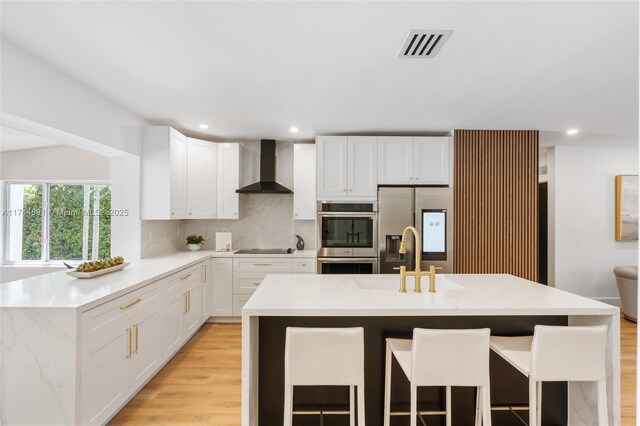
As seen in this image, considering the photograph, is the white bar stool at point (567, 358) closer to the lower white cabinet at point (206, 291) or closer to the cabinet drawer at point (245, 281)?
the cabinet drawer at point (245, 281)

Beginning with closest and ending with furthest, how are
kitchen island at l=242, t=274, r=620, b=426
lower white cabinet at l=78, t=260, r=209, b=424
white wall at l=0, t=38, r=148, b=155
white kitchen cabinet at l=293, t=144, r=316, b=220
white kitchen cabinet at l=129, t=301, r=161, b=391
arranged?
kitchen island at l=242, t=274, r=620, b=426 < lower white cabinet at l=78, t=260, r=209, b=424 < white wall at l=0, t=38, r=148, b=155 < white kitchen cabinet at l=129, t=301, r=161, b=391 < white kitchen cabinet at l=293, t=144, r=316, b=220

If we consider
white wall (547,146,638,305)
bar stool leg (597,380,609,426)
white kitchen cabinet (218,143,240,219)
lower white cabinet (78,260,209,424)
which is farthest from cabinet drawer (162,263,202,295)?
white wall (547,146,638,305)

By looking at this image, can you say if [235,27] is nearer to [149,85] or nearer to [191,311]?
[149,85]

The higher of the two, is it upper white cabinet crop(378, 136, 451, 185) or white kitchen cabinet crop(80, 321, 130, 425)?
upper white cabinet crop(378, 136, 451, 185)

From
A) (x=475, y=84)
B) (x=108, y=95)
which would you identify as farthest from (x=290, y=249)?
(x=475, y=84)

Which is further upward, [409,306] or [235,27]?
[235,27]

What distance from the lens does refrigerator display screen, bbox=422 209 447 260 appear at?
3828 millimetres

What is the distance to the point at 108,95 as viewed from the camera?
2875mm

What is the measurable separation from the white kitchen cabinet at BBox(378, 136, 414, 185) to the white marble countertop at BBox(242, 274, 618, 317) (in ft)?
6.13

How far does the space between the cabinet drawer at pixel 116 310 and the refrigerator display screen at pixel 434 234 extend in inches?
111

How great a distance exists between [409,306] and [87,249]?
4.62 m

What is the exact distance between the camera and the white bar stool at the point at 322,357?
1520 millimetres

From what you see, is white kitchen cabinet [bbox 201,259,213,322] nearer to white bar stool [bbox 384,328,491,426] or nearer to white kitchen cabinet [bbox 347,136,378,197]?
white kitchen cabinet [bbox 347,136,378,197]

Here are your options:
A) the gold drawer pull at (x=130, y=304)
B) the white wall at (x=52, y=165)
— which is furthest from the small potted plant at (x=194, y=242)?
the gold drawer pull at (x=130, y=304)
